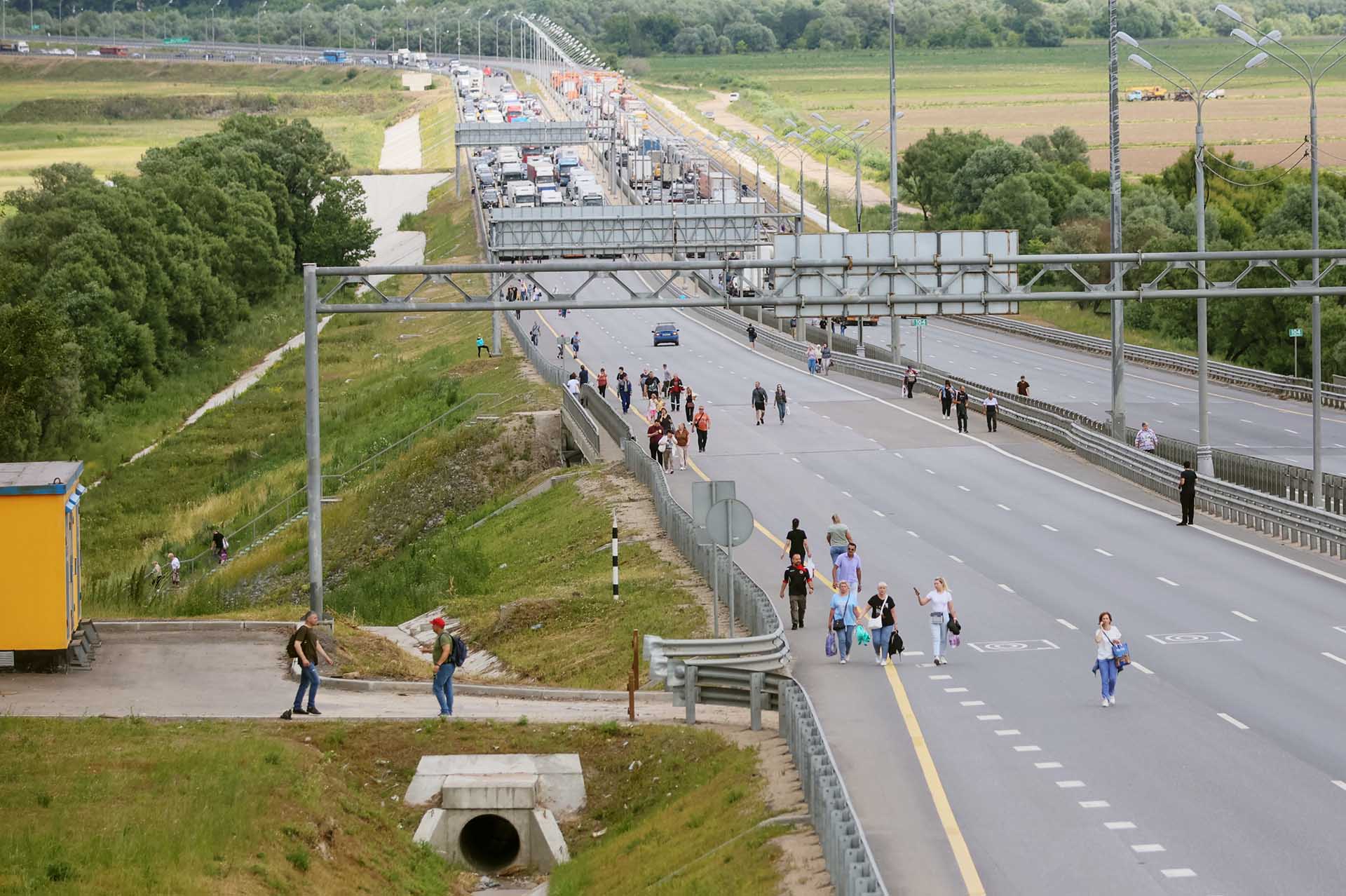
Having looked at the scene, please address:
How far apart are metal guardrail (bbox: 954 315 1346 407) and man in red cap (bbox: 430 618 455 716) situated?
132ft

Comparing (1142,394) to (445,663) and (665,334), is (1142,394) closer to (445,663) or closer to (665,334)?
(665,334)

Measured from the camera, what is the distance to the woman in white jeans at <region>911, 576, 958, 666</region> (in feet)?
88.6

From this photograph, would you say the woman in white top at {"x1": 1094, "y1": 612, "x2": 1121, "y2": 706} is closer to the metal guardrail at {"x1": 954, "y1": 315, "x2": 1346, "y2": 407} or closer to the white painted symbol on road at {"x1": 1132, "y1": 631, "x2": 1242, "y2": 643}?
the white painted symbol on road at {"x1": 1132, "y1": 631, "x2": 1242, "y2": 643}

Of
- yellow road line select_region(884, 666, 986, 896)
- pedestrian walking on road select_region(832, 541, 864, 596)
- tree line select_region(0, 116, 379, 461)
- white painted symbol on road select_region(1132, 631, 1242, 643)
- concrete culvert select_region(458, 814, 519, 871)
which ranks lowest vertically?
concrete culvert select_region(458, 814, 519, 871)

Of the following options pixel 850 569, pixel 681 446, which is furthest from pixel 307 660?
pixel 681 446

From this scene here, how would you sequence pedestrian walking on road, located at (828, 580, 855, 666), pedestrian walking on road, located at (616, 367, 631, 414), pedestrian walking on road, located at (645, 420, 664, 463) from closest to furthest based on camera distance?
pedestrian walking on road, located at (828, 580, 855, 666) < pedestrian walking on road, located at (645, 420, 664, 463) < pedestrian walking on road, located at (616, 367, 631, 414)

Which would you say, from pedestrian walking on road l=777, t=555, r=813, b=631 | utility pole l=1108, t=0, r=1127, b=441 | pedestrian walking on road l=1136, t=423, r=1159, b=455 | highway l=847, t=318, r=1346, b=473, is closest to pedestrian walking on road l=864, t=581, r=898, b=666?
pedestrian walking on road l=777, t=555, r=813, b=631

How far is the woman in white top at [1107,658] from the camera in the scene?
936 inches

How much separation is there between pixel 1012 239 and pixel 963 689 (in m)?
17.4

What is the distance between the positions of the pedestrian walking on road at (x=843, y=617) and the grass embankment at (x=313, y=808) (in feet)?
13.0

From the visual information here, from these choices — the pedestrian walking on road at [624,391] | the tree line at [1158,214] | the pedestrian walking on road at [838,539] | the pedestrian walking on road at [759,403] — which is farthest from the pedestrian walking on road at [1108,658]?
the tree line at [1158,214]

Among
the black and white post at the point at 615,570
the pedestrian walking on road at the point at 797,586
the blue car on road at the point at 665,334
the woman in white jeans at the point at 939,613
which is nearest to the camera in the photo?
the woman in white jeans at the point at 939,613

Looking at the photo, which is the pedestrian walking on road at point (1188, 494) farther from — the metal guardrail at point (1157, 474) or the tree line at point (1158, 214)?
the tree line at point (1158, 214)

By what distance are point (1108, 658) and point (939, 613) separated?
3.63 meters
